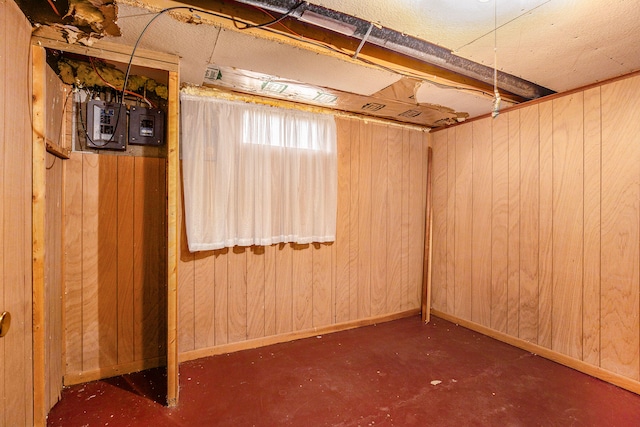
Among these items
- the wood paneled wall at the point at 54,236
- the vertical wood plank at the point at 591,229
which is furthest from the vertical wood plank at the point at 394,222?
the wood paneled wall at the point at 54,236

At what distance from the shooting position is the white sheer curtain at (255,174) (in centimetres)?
221

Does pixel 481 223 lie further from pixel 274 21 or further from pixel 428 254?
pixel 274 21

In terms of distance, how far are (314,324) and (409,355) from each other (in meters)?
0.85

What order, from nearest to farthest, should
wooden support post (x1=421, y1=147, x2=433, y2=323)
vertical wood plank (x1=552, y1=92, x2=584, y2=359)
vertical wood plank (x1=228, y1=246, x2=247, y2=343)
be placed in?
→ vertical wood plank (x1=552, y1=92, x2=584, y2=359) < vertical wood plank (x1=228, y1=246, x2=247, y2=343) < wooden support post (x1=421, y1=147, x2=433, y2=323)

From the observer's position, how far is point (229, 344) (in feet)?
7.84

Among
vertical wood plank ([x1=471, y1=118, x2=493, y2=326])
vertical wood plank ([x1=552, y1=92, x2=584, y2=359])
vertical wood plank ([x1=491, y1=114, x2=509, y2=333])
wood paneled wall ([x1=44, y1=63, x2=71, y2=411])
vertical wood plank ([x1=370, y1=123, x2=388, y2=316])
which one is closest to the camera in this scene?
wood paneled wall ([x1=44, y1=63, x2=71, y2=411])

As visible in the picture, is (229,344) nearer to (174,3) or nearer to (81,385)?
(81,385)

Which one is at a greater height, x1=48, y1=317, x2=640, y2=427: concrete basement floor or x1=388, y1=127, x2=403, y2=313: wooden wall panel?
x1=388, y1=127, x2=403, y2=313: wooden wall panel

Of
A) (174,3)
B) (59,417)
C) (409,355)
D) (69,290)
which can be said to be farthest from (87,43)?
(409,355)

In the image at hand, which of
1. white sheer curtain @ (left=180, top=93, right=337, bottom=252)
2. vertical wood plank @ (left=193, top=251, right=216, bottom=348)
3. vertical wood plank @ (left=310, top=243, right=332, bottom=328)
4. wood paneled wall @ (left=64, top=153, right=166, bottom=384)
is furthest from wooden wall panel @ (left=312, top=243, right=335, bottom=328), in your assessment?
wood paneled wall @ (left=64, top=153, right=166, bottom=384)

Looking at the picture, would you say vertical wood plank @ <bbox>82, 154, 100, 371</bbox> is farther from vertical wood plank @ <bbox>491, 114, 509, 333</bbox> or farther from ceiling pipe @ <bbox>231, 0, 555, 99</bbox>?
vertical wood plank @ <bbox>491, 114, 509, 333</bbox>

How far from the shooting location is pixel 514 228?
2.59 metres

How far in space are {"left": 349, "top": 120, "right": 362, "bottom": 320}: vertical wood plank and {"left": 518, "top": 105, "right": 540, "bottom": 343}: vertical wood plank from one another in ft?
4.55

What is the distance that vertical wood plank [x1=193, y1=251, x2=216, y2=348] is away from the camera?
2297 mm
